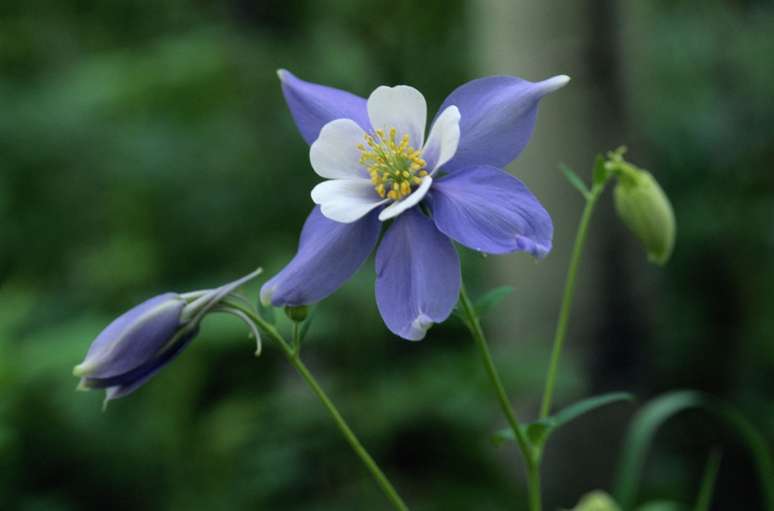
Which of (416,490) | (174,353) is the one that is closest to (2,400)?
(416,490)

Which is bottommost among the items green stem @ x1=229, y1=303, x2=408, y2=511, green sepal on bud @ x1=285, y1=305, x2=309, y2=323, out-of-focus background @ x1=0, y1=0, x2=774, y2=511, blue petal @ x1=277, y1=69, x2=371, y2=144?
out-of-focus background @ x1=0, y1=0, x2=774, y2=511

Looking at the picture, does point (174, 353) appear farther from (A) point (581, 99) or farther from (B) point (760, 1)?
(B) point (760, 1)

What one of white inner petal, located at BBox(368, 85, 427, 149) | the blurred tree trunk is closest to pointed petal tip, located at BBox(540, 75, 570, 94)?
white inner petal, located at BBox(368, 85, 427, 149)

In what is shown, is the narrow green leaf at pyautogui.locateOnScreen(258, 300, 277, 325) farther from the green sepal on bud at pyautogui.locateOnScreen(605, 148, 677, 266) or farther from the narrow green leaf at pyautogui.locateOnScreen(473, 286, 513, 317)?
the green sepal on bud at pyautogui.locateOnScreen(605, 148, 677, 266)

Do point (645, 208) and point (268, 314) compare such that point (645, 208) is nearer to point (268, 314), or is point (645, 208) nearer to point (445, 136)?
point (445, 136)

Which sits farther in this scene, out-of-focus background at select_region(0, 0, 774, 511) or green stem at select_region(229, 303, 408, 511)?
out-of-focus background at select_region(0, 0, 774, 511)
